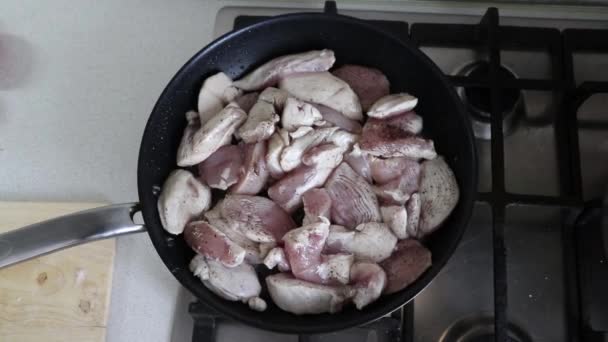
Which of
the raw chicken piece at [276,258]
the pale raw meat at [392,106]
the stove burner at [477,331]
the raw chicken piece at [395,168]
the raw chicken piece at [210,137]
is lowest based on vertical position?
the stove burner at [477,331]

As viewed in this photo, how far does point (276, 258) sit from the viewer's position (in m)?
0.80

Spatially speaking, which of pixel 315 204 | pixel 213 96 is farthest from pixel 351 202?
pixel 213 96

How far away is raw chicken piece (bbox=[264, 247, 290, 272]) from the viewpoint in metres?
0.80

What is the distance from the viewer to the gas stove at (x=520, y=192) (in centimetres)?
86

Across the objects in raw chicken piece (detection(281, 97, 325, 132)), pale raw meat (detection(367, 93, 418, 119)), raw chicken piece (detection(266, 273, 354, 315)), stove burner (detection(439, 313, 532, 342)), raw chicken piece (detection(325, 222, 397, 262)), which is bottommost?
stove burner (detection(439, 313, 532, 342))

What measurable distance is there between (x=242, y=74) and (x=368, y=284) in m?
0.42

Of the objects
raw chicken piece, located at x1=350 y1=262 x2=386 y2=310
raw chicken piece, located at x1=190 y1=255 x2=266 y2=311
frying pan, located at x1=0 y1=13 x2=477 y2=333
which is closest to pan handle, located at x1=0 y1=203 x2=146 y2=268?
frying pan, located at x1=0 y1=13 x2=477 y2=333

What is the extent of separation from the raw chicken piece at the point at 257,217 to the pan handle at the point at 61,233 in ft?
0.43

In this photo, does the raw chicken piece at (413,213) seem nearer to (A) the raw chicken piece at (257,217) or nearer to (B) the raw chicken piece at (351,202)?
(B) the raw chicken piece at (351,202)

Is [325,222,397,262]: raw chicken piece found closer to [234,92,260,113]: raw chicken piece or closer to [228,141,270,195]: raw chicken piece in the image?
[228,141,270,195]: raw chicken piece

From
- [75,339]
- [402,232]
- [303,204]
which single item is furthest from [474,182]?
[75,339]

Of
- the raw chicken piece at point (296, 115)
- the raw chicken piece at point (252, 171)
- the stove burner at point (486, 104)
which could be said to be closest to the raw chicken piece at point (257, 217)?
the raw chicken piece at point (252, 171)

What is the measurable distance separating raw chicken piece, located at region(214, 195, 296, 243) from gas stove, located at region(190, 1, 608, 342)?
0.14m

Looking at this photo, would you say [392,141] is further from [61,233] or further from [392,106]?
[61,233]
